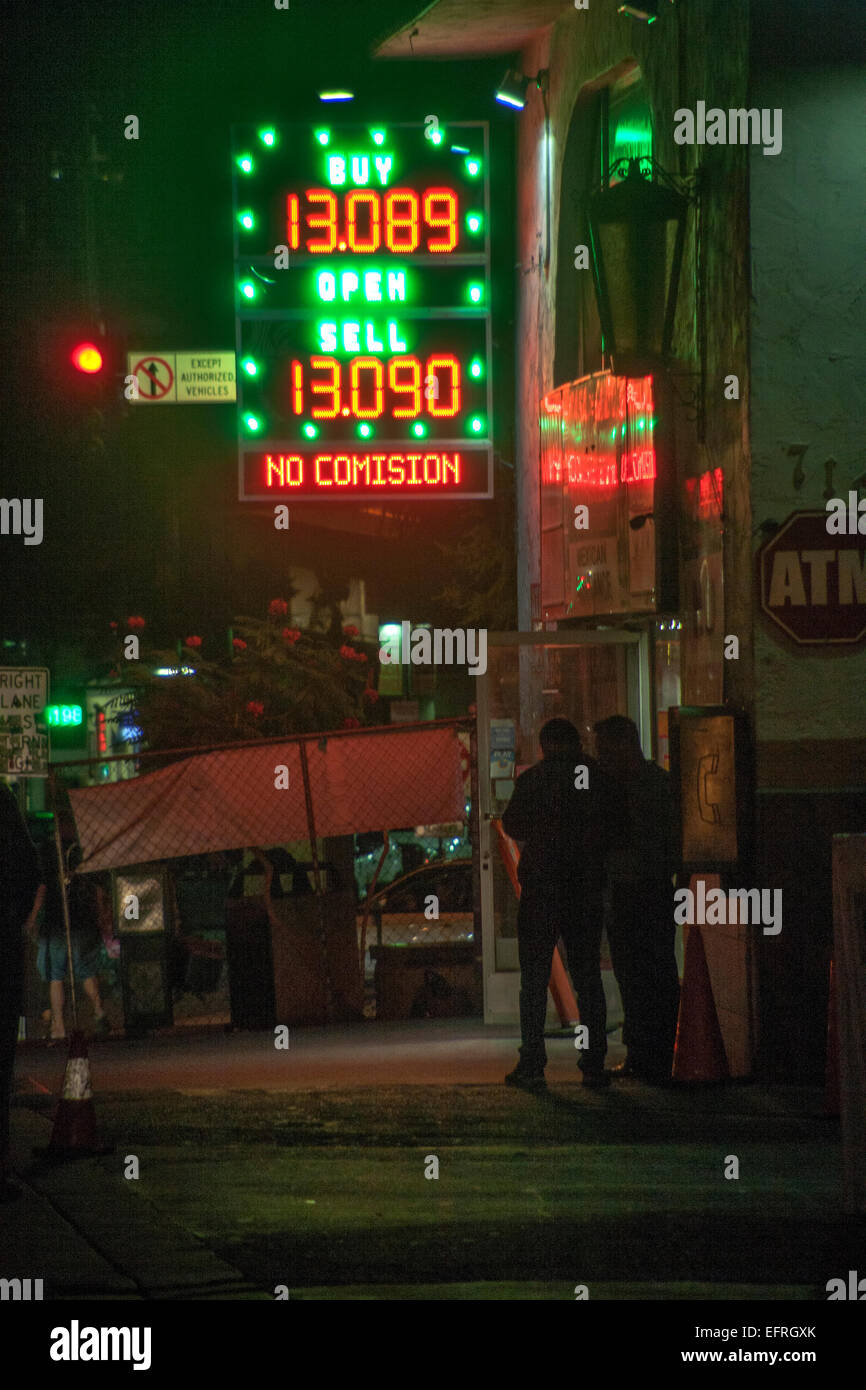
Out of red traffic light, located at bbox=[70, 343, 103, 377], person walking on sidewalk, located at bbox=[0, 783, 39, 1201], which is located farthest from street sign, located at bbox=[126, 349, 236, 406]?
person walking on sidewalk, located at bbox=[0, 783, 39, 1201]

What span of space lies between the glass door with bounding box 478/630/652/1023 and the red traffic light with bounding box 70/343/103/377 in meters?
3.90

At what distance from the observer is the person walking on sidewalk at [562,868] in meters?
10.2

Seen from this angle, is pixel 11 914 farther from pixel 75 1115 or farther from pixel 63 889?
pixel 63 889

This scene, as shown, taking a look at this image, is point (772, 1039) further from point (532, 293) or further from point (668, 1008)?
point (532, 293)

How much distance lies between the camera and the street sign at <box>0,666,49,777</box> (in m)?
14.9

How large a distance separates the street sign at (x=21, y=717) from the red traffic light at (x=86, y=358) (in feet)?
8.17

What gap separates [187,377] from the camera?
18.0 metres

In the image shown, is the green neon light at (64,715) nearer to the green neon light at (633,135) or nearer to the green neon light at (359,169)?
the green neon light at (359,169)

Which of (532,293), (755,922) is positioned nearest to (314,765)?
(755,922)

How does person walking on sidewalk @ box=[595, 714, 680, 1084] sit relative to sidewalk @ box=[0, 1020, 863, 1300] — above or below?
above

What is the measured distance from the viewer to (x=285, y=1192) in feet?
24.4

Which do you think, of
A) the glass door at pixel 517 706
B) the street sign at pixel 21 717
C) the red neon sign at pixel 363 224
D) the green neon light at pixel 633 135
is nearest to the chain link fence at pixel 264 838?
the glass door at pixel 517 706

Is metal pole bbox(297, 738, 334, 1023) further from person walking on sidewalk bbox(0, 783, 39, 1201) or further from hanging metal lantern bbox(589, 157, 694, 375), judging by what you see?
person walking on sidewalk bbox(0, 783, 39, 1201)
